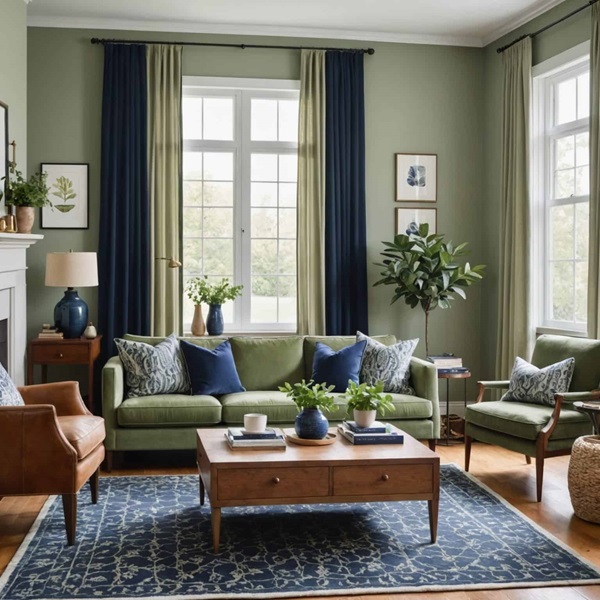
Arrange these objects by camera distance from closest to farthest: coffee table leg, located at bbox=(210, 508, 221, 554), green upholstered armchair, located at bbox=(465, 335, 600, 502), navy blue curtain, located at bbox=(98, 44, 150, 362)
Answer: coffee table leg, located at bbox=(210, 508, 221, 554)
green upholstered armchair, located at bbox=(465, 335, 600, 502)
navy blue curtain, located at bbox=(98, 44, 150, 362)

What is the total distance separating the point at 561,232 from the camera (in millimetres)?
5977

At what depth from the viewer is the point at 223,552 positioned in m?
3.67

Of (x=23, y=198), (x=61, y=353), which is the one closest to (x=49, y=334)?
(x=61, y=353)

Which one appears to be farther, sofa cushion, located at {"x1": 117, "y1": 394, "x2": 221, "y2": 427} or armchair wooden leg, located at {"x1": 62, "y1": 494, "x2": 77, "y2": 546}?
sofa cushion, located at {"x1": 117, "y1": 394, "x2": 221, "y2": 427}

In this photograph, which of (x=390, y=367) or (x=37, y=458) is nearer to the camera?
(x=37, y=458)

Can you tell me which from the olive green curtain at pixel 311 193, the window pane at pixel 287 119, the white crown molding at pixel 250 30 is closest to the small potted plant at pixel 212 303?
the olive green curtain at pixel 311 193

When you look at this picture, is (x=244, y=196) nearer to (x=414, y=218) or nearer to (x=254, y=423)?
(x=414, y=218)

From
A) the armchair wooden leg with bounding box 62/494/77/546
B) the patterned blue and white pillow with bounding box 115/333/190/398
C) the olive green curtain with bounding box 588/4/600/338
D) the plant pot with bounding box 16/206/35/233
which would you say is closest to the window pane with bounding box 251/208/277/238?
the patterned blue and white pillow with bounding box 115/333/190/398

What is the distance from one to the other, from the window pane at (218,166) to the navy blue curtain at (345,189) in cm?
82

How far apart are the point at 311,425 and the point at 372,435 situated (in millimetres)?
328

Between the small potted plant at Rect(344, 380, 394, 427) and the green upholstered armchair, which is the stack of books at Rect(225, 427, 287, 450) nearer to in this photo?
the small potted plant at Rect(344, 380, 394, 427)

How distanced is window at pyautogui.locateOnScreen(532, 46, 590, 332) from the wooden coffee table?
8.04 ft

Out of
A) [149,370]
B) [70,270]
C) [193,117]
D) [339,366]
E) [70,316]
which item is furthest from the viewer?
[193,117]

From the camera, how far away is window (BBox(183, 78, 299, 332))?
6598 mm
